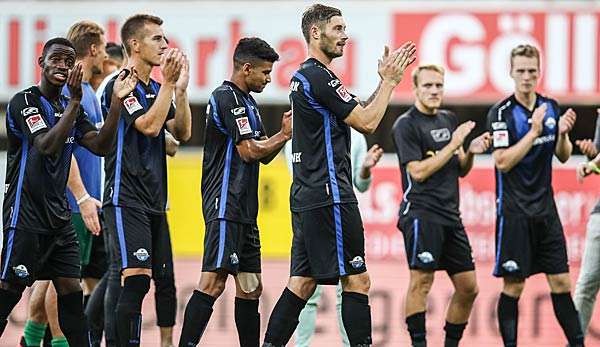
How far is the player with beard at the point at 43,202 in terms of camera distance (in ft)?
22.1

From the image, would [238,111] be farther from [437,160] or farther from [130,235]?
[437,160]

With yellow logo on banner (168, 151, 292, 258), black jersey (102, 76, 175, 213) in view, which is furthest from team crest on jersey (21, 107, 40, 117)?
yellow logo on banner (168, 151, 292, 258)

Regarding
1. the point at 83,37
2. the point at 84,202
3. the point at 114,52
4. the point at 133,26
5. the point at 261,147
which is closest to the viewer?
the point at 261,147

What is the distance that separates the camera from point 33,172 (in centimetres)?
682

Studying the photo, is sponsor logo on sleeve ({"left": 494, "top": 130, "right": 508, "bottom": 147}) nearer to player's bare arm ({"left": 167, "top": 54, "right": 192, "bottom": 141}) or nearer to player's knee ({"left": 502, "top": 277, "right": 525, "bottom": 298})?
player's knee ({"left": 502, "top": 277, "right": 525, "bottom": 298})

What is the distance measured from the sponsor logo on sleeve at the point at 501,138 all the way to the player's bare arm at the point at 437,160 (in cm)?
17

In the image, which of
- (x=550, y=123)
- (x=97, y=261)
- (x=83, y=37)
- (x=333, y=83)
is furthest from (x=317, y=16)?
(x=97, y=261)

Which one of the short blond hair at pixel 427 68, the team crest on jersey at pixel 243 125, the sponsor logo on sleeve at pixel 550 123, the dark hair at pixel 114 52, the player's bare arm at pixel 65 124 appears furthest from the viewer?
the dark hair at pixel 114 52

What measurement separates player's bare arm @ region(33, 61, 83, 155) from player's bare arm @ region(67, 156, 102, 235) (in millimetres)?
1024

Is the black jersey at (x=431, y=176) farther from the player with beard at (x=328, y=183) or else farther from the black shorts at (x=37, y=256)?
the black shorts at (x=37, y=256)

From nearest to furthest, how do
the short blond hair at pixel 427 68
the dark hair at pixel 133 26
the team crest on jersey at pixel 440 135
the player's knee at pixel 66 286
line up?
the player's knee at pixel 66 286, the dark hair at pixel 133 26, the team crest on jersey at pixel 440 135, the short blond hair at pixel 427 68

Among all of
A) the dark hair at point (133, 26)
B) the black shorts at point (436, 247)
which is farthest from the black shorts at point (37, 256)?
the black shorts at point (436, 247)

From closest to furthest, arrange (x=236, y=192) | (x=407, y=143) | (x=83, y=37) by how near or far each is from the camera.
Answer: (x=236, y=192) → (x=83, y=37) → (x=407, y=143)

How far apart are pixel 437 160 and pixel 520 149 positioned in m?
0.54
